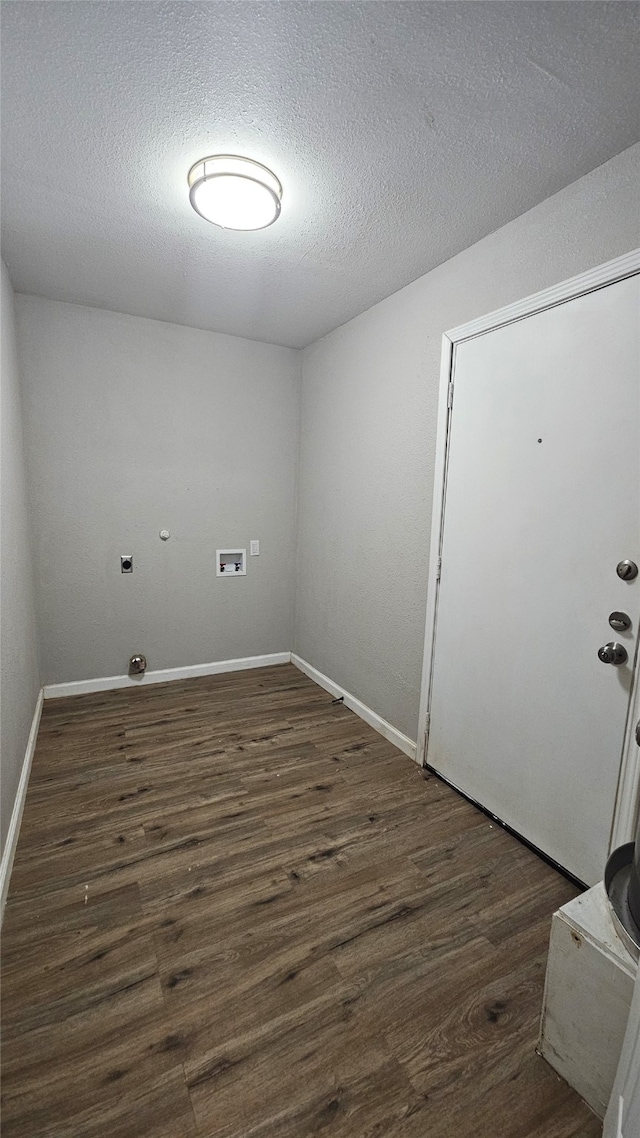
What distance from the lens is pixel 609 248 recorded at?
154 cm

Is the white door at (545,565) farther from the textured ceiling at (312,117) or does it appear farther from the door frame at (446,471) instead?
the textured ceiling at (312,117)

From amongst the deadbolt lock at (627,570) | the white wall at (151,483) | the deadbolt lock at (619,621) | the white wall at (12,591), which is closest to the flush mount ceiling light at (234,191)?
the white wall at (12,591)

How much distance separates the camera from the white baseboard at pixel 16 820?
5.31ft

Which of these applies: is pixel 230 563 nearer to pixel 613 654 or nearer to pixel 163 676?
pixel 163 676

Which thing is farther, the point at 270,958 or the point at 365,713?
the point at 365,713

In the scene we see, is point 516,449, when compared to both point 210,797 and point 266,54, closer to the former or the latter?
point 266,54

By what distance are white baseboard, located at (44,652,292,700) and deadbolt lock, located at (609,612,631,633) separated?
272cm

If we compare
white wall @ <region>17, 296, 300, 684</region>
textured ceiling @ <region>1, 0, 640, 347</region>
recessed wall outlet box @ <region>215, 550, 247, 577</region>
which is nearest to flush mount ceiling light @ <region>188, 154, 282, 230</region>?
textured ceiling @ <region>1, 0, 640, 347</region>

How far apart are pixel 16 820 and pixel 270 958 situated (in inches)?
48.2

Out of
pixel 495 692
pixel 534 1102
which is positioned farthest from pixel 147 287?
pixel 534 1102

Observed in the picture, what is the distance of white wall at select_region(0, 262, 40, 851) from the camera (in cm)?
190

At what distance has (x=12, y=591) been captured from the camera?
2172 millimetres

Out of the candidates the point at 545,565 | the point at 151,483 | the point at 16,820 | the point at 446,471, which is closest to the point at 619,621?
the point at 545,565

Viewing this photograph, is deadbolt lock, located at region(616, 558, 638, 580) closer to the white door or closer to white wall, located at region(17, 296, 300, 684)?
the white door
